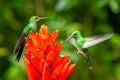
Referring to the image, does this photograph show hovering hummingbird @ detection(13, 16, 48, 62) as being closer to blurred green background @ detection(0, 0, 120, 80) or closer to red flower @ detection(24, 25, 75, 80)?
red flower @ detection(24, 25, 75, 80)

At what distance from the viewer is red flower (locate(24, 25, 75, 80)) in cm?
343

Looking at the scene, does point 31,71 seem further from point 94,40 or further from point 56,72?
point 94,40

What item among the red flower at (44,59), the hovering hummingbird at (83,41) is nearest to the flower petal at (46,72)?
the red flower at (44,59)

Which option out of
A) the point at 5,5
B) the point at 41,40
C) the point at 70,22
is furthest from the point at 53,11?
the point at 41,40

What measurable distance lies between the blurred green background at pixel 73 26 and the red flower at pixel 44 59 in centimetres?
414

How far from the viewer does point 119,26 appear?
8.73 meters

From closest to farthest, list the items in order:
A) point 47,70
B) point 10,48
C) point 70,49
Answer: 1. point 47,70
2. point 70,49
3. point 10,48

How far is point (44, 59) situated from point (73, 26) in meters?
4.67

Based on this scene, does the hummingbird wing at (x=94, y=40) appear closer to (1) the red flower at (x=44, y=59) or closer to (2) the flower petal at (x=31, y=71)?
(1) the red flower at (x=44, y=59)

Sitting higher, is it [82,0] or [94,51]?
[82,0]

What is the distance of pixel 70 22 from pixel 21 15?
101cm

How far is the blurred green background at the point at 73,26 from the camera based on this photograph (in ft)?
26.1

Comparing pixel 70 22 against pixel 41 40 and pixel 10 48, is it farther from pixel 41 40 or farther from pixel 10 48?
pixel 41 40

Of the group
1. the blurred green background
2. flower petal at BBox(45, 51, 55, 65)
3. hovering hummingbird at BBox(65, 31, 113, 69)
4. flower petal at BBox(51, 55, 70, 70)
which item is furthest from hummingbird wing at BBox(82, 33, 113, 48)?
the blurred green background
